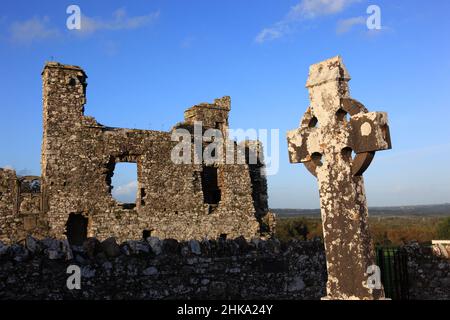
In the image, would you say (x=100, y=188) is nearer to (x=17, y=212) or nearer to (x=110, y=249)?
(x=17, y=212)

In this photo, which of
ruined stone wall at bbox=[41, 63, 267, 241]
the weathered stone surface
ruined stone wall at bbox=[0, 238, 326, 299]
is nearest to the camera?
ruined stone wall at bbox=[0, 238, 326, 299]

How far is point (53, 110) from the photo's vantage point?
1611cm

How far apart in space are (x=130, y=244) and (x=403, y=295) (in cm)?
552

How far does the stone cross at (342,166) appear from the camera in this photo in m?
5.36

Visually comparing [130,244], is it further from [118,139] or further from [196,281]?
[118,139]

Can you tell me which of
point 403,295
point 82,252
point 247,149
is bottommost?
point 403,295

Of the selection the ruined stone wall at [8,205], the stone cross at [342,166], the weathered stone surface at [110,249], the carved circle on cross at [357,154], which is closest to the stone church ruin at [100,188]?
the ruined stone wall at [8,205]

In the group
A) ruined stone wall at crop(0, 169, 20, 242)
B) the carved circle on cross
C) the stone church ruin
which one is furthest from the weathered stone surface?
ruined stone wall at crop(0, 169, 20, 242)

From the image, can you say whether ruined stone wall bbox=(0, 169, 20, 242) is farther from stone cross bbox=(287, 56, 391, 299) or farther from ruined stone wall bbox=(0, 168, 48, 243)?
stone cross bbox=(287, 56, 391, 299)

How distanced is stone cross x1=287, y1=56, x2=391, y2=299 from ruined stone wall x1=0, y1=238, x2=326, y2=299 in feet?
9.40

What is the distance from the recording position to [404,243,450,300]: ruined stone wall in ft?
31.6

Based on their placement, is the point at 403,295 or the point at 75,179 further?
the point at 75,179
